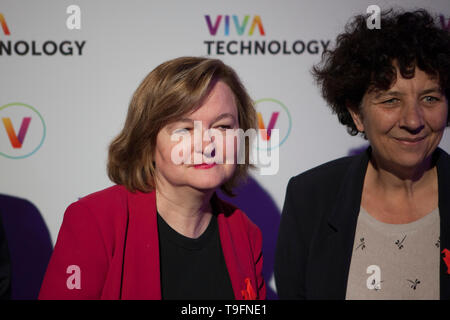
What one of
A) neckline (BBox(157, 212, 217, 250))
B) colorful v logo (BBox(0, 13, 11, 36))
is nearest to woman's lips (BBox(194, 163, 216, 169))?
neckline (BBox(157, 212, 217, 250))

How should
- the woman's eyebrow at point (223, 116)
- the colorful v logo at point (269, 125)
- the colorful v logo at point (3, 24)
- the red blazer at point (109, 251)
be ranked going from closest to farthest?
the red blazer at point (109, 251) < the woman's eyebrow at point (223, 116) < the colorful v logo at point (3, 24) < the colorful v logo at point (269, 125)

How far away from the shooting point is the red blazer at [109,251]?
127cm

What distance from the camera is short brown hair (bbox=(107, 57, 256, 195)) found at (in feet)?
4.40

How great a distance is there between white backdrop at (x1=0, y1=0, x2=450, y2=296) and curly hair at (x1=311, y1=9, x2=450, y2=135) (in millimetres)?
496

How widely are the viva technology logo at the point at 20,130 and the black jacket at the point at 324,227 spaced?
3.97ft

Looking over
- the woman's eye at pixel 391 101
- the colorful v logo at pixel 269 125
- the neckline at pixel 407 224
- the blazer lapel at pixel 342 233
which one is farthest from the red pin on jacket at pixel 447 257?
the colorful v logo at pixel 269 125

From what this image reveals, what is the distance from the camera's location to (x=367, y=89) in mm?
1416

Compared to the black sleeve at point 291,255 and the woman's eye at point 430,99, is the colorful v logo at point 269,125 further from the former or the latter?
the woman's eye at point 430,99

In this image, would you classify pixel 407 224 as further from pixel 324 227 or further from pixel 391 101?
pixel 391 101

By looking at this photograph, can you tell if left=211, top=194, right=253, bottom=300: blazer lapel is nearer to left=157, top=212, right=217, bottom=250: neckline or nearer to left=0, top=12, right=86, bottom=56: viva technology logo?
left=157, top=212, right=217, bottom=250: neckline
